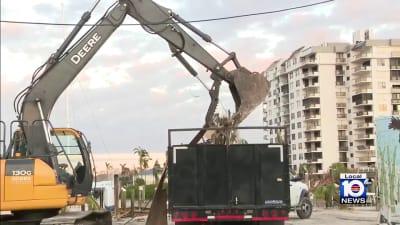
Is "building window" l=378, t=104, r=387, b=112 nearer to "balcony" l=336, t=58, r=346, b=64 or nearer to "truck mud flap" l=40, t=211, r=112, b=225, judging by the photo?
"balcony" l=336, t=58, r=346, b=64

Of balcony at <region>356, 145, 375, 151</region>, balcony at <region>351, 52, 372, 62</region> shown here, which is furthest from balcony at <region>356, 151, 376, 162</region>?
balcony at <region>351, 52, 372, 62</region>

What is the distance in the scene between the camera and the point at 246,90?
15.2m

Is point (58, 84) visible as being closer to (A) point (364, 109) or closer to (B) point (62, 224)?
(B) point (62, 224)

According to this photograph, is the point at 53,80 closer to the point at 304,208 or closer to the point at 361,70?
the point at 304,208

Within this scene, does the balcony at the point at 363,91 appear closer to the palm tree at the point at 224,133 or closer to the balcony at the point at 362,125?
the balcony at the point at 362,125

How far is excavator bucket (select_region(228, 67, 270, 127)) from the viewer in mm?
15083

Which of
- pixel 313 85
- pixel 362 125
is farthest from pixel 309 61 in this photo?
pixel 362 125

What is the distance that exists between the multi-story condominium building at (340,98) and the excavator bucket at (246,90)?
307 feet

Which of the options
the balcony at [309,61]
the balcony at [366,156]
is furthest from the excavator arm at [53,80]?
the balcony at [309,61]

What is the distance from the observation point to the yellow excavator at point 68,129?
441 inches

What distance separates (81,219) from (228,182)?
3.34m

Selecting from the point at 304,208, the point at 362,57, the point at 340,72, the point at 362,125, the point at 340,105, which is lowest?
the point at 304,208

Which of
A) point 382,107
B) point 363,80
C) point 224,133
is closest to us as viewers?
point 224,133

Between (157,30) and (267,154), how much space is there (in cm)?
436
